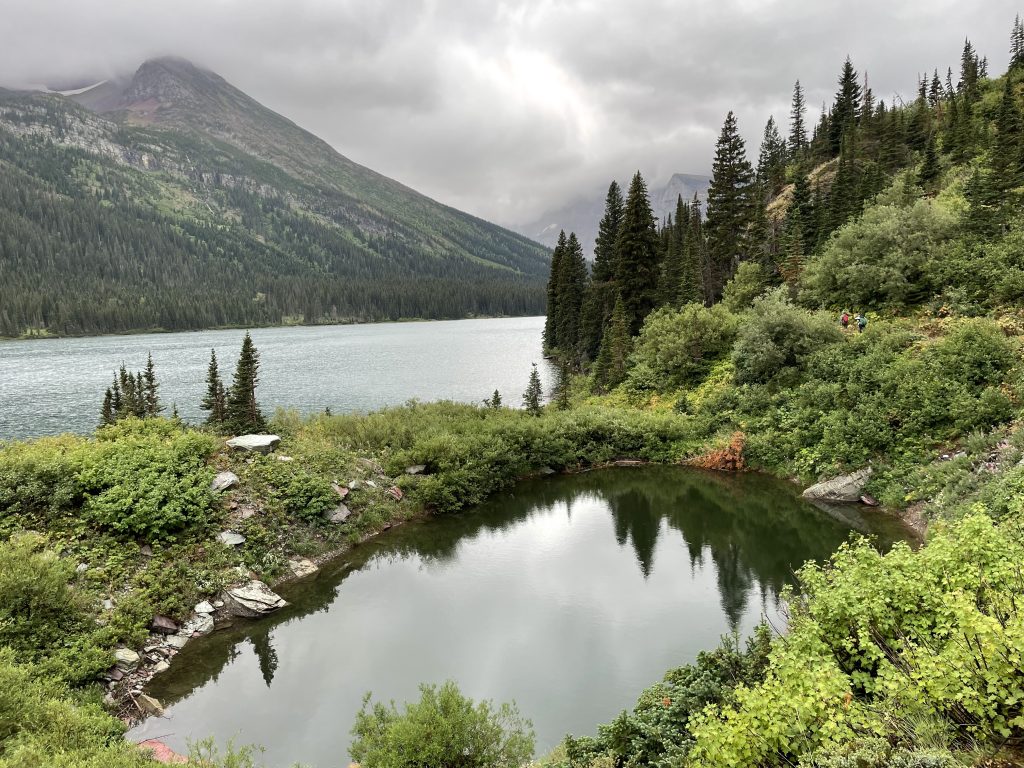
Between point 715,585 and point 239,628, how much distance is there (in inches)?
625

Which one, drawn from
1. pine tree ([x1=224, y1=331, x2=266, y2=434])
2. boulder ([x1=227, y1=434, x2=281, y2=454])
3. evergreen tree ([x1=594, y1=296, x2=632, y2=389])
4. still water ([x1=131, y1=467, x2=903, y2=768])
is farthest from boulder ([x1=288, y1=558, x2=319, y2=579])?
evergreen tree ([x1=594, y1=296, x2=632, y2=389])

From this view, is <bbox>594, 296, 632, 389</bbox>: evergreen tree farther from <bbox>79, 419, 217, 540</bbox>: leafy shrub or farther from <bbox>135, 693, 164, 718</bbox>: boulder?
<bbox>135, 693, 164, 718</bbox>: boulder

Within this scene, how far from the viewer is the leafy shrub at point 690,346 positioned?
39.9m

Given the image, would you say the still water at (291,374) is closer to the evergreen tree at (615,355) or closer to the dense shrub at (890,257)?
the evergreen tree at (615,355)

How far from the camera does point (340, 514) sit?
2295 cm

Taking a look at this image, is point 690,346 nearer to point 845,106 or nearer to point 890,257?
point 890,257

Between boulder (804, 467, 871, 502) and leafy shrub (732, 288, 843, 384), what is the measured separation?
8008mm

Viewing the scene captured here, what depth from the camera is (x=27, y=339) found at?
124750 millimetres

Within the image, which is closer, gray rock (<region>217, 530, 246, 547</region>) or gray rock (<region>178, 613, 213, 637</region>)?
gray rock (<region>178, 613, 213, 637</region>)

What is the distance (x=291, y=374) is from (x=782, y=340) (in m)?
52.4

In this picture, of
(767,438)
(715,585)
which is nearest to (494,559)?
(715,585)

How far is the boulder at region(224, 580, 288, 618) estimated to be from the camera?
17.4m

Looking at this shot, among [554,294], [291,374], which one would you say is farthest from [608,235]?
[291,374]

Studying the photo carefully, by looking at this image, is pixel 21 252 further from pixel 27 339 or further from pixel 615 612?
pixel 615 612
